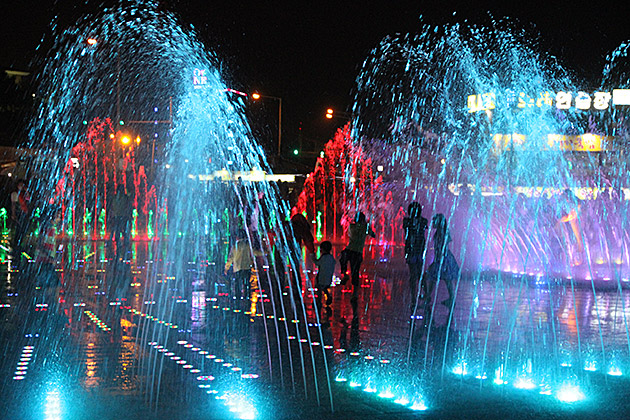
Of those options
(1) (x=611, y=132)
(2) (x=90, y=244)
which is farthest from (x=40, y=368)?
(1) (x=611, y=132)

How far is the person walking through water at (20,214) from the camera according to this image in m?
14.9

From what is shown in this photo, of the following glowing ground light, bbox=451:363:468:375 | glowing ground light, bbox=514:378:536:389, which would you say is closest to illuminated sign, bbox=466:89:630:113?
glowing ground light, bbox=451:363:468:375

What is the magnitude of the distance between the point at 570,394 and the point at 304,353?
2.79 metres

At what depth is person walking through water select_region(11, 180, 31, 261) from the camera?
14859mm

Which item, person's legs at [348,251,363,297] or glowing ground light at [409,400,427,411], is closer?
glowing ground light at [409,400,427,411]

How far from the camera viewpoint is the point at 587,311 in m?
11.1

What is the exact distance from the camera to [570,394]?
624cm

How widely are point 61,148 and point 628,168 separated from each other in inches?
1444

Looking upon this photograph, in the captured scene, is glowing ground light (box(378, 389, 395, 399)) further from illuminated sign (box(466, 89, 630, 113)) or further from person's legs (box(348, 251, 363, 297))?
illuminated sign (box(466, 89, 630, 113))

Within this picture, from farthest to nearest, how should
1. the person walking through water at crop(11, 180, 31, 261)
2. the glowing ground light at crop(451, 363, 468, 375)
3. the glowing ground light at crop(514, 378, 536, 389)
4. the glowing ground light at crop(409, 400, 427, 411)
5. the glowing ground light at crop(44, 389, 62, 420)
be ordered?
the person walking through water at crop(11, 180, 31, 261), the glowing ground light at crop(451, 363, 468, 375), the glowing ground light at crop(514, 378, 536, 389), the glowing ground light at crop(409, 400, 427, 411), the glowing ground light at crop(44, 389, 62, 420)

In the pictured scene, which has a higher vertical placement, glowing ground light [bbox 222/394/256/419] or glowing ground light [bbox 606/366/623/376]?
glowing ground light [bbox 606/366/623/376]

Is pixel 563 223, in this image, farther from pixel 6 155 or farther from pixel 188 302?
pixel 6 155

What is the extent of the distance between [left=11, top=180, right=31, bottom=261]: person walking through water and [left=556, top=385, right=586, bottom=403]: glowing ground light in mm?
11475

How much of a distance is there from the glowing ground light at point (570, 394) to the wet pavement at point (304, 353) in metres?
0.04
